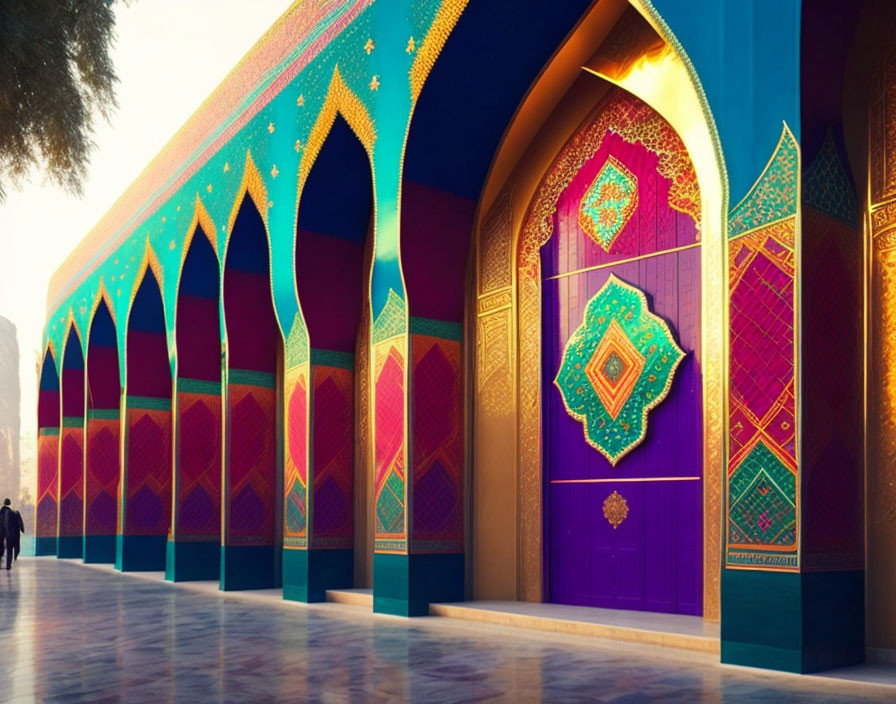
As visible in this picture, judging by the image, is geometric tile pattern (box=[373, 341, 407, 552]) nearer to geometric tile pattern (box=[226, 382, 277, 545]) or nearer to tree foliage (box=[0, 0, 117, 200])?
tree foliage (box=[0, 0, 117, 200])

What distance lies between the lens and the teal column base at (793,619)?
14.3 ft

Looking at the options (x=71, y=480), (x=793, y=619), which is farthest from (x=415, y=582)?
(x=71, y=480)

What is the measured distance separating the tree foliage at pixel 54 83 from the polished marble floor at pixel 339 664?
2.78 m

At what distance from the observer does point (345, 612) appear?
7.67 meters

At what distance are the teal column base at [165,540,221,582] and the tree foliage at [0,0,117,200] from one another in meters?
5.98

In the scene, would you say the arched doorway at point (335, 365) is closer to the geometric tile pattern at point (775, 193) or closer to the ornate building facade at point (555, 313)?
the ornate building facade at point (555, 313)

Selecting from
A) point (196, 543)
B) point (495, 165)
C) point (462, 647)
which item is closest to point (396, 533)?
point (462, 647)

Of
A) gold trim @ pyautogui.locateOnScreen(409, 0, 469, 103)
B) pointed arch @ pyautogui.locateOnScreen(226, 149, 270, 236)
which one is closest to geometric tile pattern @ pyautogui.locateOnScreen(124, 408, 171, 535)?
pointed arch @ pyautogui.locateOnScreen(226, 149, 270, 236)

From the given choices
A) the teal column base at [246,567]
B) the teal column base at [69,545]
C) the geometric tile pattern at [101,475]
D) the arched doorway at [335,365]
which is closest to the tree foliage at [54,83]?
the arched doorway at [335,365]

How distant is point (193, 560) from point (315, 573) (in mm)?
3413

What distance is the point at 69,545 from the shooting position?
18.1 m

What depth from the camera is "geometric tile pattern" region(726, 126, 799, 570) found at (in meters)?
4.46

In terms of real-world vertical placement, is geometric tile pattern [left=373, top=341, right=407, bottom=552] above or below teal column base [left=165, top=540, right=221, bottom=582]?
above

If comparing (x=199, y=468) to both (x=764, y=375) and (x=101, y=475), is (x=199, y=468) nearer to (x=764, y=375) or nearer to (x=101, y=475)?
(x=101, y=475)
